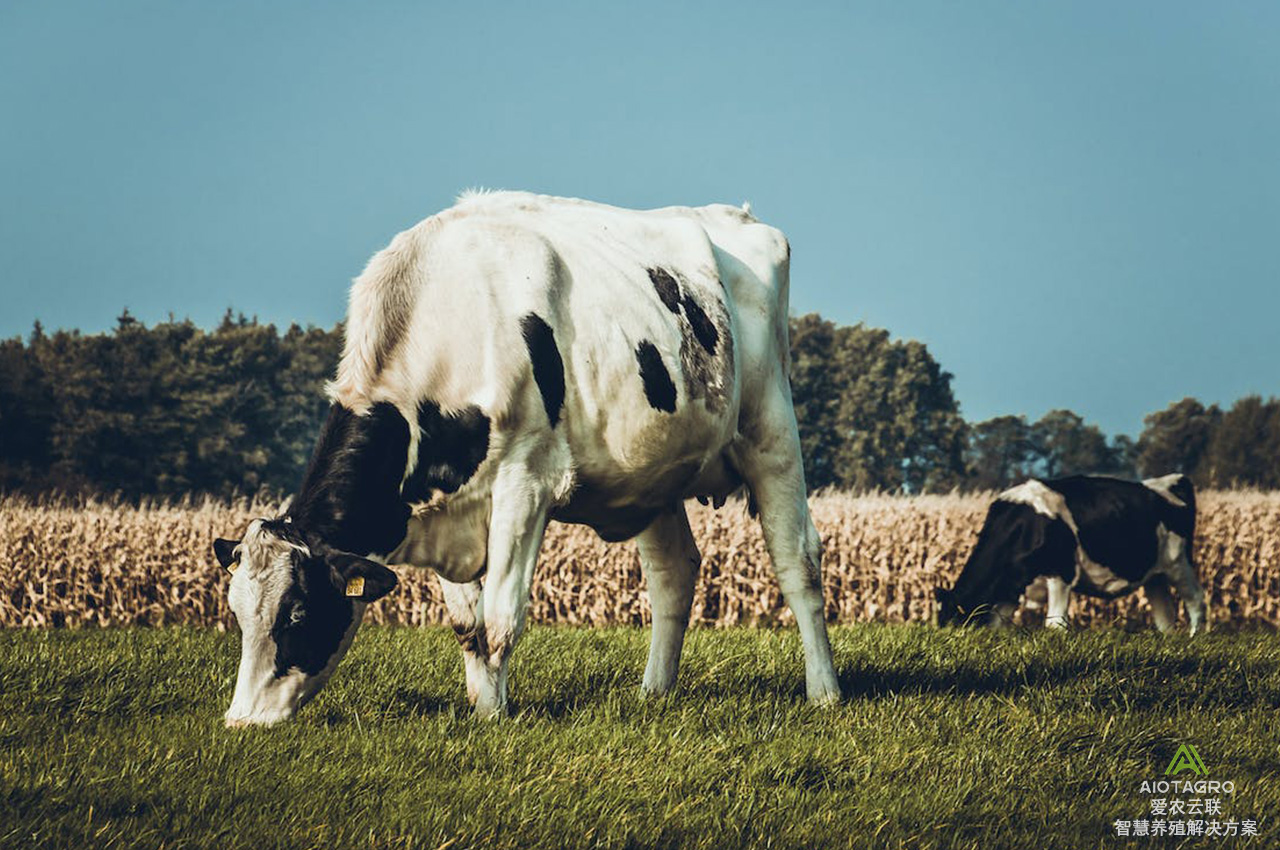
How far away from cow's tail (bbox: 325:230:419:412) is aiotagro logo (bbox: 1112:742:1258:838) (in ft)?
12.6

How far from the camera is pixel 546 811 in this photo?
4.85m

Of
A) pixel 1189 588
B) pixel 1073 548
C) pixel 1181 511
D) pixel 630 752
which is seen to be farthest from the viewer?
pixel 1181 511

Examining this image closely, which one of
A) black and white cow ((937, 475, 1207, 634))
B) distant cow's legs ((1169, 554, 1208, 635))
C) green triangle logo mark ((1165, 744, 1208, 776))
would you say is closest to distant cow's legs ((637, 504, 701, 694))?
green triangle logo mark ((1165, 744, 1208, 776))

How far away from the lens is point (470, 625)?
6.62 metres

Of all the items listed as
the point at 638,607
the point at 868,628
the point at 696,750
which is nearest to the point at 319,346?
the point at 638,607

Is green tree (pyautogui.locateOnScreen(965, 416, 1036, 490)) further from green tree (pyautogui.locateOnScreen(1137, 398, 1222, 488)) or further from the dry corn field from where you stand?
the dry corn field

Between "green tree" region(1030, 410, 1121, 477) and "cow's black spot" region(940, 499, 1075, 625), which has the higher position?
"green tree" region(1030, 410, 1121, 477)

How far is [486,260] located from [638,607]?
9.93m

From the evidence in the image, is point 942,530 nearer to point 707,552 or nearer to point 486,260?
point 707,552

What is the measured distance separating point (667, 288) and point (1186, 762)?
3.56 m

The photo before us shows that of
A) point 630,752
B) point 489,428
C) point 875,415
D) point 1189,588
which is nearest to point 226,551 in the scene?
point 489,428

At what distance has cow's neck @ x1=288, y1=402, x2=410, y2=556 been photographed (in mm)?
6211

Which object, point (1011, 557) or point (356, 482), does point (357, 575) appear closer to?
point (356, 482)

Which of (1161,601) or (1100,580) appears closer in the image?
(1100,580)
